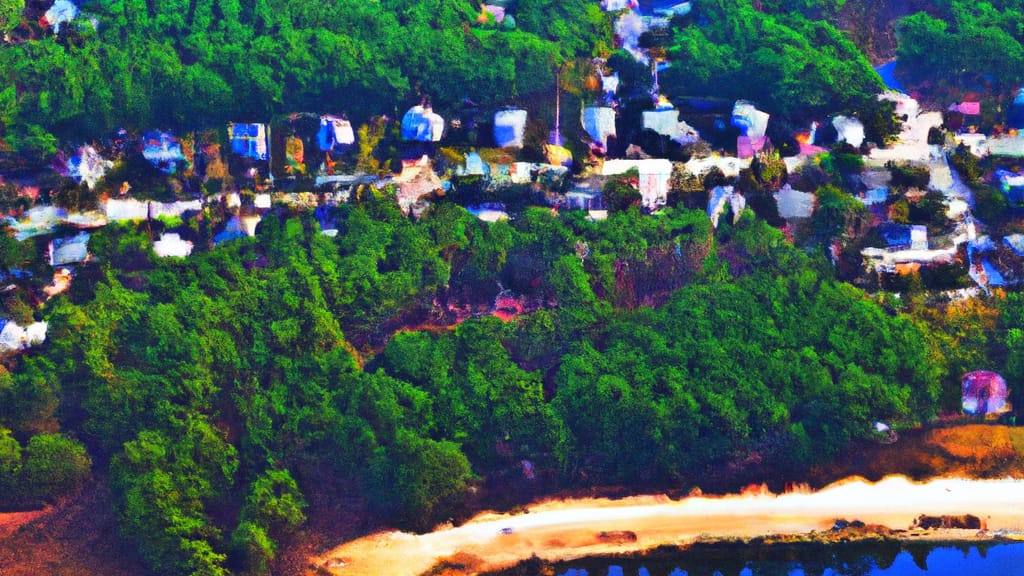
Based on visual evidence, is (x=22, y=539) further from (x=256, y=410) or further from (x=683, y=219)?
(x=683, y=219)

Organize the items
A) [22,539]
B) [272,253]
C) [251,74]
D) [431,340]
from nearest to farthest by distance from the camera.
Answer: [22,539]
[431,340]
[272,253]
[251,74]

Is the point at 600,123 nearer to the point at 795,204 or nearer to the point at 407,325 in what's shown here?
the point at 795,204

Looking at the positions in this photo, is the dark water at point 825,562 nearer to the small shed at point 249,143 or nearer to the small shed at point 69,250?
the small shed at point 249,143

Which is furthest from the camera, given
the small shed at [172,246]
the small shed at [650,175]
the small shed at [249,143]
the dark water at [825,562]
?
the small shed at [249,143]

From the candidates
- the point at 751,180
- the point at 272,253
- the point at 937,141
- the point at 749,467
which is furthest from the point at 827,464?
the point at 272,253

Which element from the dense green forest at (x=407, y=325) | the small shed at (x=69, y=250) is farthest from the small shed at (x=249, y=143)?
the small shed at (x=69, y=250)

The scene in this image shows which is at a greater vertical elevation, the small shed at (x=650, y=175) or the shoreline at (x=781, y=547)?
the small shed at (x=650, y=175)

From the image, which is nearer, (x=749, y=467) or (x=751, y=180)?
(x=749, y=467)

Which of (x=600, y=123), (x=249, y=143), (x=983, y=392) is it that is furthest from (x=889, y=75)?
(x=249, y=143)
